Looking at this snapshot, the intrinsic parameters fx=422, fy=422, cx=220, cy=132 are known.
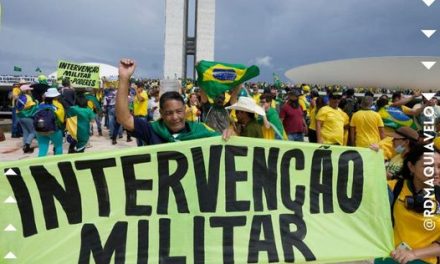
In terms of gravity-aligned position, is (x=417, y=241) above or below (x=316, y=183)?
below

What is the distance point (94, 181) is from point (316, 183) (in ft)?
5.07

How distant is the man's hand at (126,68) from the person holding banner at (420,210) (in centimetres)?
197

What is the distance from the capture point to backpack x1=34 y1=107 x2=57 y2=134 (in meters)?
6.20

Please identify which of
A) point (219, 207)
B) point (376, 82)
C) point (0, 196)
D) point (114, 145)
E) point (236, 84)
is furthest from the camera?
point (376, 82)

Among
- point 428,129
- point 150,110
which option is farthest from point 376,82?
point 428,129

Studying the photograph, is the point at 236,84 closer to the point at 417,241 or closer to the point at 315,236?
the point at 315,236

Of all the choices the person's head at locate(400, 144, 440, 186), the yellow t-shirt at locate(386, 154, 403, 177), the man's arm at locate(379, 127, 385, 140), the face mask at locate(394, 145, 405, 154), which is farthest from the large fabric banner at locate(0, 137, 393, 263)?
the man's arm at locate(379, 127, 385, 140)

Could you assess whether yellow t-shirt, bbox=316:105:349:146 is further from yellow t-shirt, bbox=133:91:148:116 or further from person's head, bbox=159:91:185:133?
yellow t-shirt, bbox=133:91:148:116

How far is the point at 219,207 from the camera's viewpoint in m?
2.88

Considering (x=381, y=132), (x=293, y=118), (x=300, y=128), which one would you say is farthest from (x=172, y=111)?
(x=300, y=128)

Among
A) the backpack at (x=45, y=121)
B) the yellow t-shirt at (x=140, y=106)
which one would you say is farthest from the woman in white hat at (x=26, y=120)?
the backpack at (x=45, y=121)

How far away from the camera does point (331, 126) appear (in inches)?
241

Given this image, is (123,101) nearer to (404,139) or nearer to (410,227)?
(410,227)

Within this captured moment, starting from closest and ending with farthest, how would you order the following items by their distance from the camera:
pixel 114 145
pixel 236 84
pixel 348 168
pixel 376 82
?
pixel 348 168 < pixel 236 84 < pixel 114 145 < pixel 376 82
